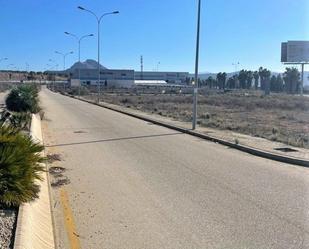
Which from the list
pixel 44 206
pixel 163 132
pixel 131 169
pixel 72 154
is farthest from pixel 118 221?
pixel 163 132

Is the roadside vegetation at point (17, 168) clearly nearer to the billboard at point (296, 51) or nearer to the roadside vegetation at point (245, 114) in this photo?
the roadside vegetation at point (245, 114)

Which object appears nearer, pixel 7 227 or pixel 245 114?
pixel 7 227

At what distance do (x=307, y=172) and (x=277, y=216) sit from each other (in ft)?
16.0

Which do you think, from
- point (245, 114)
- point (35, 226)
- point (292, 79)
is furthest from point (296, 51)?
point (35, 226)

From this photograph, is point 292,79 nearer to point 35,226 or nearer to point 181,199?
point 181,199

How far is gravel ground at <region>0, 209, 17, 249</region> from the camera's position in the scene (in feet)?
19.4

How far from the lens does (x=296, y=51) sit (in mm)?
122188

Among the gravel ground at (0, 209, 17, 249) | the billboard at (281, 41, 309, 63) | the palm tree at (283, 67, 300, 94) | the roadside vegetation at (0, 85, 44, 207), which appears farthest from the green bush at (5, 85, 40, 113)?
the palm tree at (283, 67, 300, 94)

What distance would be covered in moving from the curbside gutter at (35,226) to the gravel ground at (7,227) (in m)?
0.09

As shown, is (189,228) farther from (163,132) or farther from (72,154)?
(163,132)

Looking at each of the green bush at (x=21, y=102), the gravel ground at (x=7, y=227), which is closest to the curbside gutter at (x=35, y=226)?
the gravel ground at (x=7, y=227)

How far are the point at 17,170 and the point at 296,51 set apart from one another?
120695mm

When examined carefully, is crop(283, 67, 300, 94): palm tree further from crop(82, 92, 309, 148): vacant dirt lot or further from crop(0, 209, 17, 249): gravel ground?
crop(0, 209, 17, 249): gravel ground

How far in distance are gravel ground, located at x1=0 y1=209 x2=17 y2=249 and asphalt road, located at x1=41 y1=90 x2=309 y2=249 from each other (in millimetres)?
641
